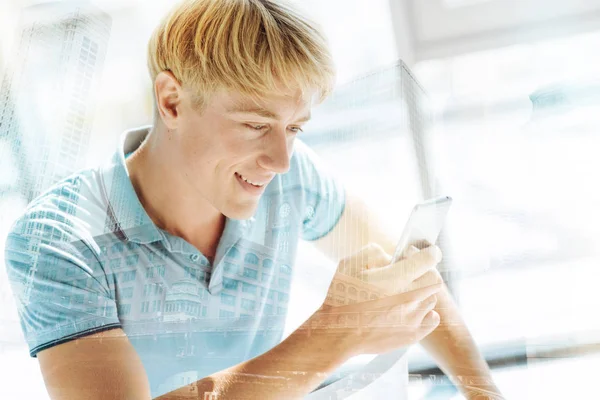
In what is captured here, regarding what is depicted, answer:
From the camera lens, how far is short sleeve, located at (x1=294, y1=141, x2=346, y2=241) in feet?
2.62

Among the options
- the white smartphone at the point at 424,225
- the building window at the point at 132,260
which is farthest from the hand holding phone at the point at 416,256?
the building window at the point at 132,260

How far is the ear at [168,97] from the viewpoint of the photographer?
83 cm

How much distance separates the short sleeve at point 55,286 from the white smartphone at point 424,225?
409 mm

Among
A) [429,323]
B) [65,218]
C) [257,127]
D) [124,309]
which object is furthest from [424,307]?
[65,218]

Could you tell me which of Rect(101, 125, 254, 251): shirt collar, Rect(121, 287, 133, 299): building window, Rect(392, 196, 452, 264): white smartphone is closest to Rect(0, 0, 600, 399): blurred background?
Rect(392, 196, 452, 264): white smartphone

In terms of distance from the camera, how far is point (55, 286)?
849mm

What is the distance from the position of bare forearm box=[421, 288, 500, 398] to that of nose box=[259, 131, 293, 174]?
0.27m

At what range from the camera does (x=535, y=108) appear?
0.67 m

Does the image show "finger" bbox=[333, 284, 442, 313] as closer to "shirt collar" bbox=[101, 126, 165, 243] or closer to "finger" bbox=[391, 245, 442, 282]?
"finger" bbox=[391, 245, 442, 282]

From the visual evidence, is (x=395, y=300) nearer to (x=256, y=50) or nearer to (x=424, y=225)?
(x=424, y=225)

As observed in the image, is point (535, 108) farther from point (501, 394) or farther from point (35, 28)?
point (35, 28)

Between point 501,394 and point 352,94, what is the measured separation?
40 centimetres

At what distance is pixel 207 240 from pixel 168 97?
0.21 meters

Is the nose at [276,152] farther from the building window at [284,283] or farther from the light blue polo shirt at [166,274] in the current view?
the building window at [284,283]
